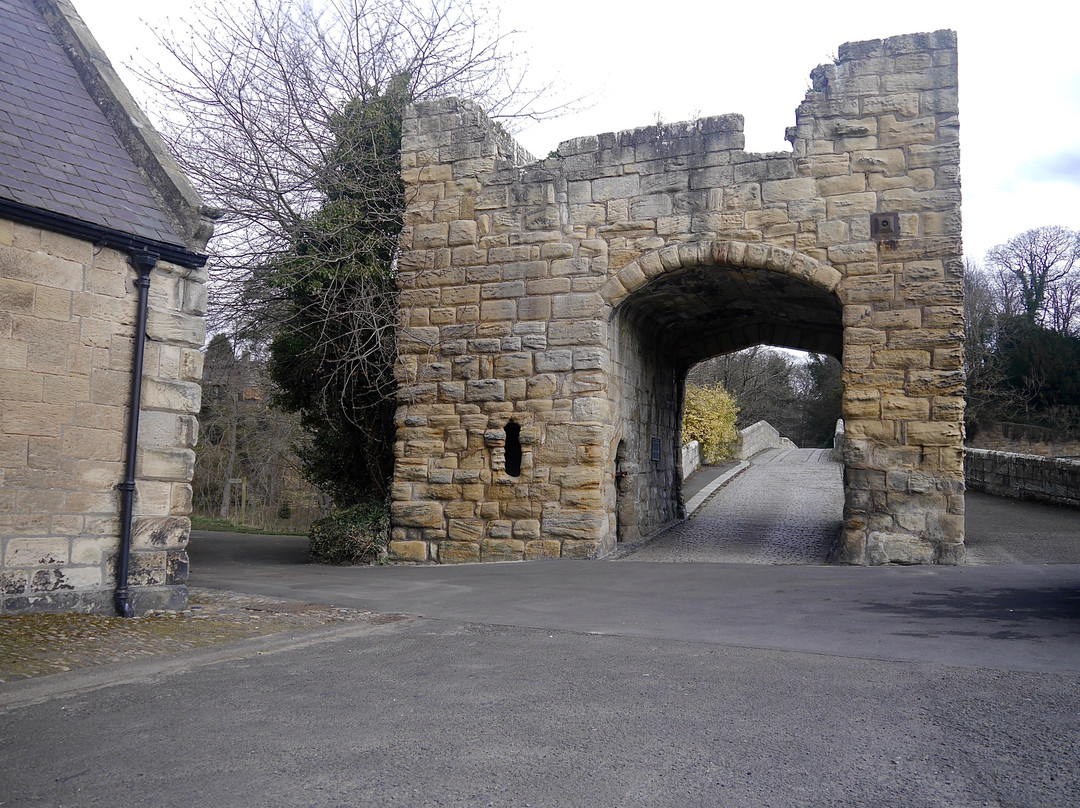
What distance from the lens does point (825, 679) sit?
13.3 feet

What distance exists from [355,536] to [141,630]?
4917 mm

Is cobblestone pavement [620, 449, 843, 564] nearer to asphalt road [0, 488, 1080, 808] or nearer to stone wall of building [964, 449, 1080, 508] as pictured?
stone wall of building [964, 449, 1080, 508]

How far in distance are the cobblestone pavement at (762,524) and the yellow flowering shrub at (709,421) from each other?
2179 mm

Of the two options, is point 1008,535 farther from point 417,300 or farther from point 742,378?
point 742,378

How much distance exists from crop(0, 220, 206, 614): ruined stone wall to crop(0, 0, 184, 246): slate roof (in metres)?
0.29

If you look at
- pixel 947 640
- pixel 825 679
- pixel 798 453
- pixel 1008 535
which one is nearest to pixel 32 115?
pixel 825 679

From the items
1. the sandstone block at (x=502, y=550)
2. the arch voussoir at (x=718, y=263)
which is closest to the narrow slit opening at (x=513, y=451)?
the sandstone block at (x=502, y=550)

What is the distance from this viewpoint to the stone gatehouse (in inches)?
341

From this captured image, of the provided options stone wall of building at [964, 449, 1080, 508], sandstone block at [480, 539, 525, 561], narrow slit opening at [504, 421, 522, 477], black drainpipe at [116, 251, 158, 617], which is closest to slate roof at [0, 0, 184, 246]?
black drainpipe at [116, 251, 158, 617]

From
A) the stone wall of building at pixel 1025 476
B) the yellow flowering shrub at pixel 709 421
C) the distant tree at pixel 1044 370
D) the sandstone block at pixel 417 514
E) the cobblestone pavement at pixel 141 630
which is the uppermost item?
the distant tree at pixel 1044 370

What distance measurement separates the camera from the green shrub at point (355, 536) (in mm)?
10453

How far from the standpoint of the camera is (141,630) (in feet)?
18.3

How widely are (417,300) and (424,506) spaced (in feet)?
8.58

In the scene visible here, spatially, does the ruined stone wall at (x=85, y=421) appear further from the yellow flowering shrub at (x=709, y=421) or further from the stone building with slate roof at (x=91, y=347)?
the yellow flowering shrub at (x=709, y=421)
